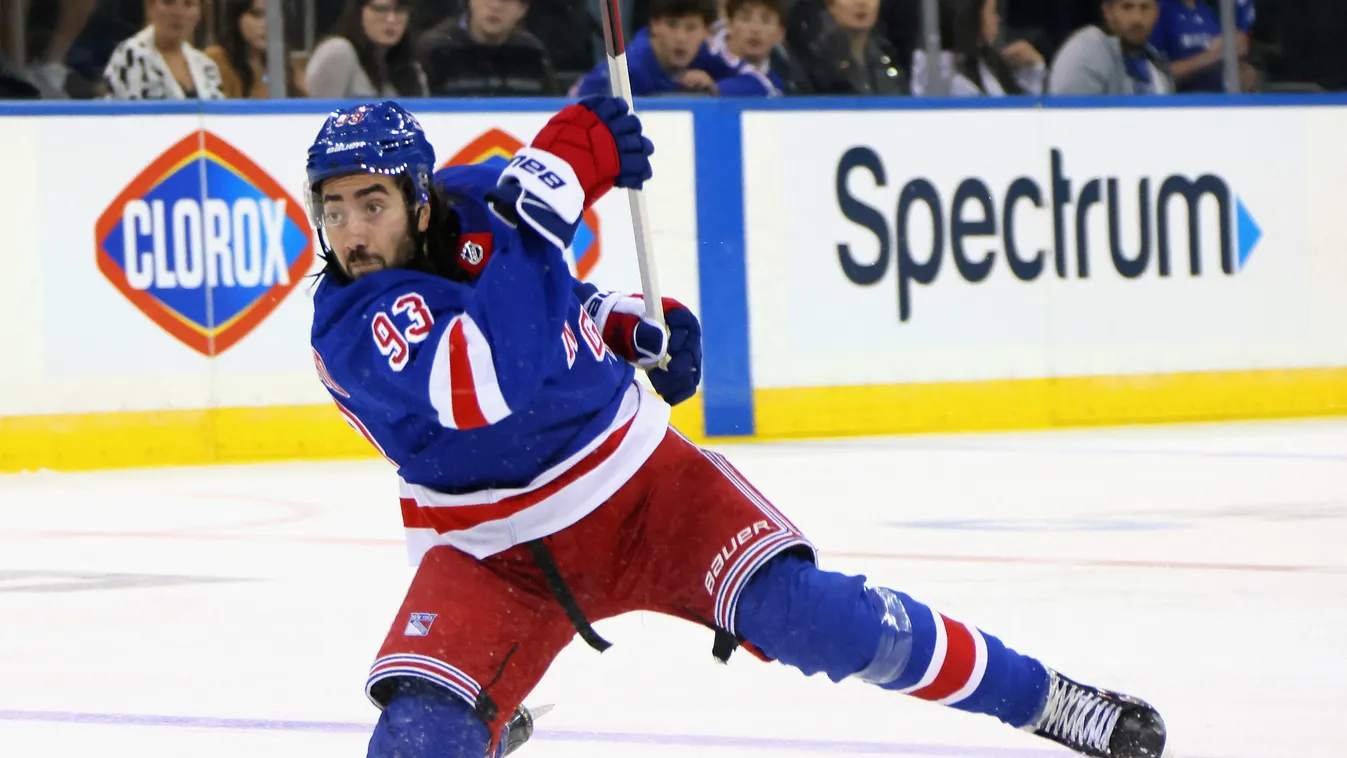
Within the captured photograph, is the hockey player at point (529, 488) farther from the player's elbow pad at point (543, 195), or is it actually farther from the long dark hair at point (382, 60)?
the long dark hair at point (382, 60)

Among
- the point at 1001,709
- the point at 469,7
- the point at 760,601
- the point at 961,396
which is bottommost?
the point at 961,396

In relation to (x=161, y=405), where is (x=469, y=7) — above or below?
above

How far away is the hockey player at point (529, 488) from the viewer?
2207mm

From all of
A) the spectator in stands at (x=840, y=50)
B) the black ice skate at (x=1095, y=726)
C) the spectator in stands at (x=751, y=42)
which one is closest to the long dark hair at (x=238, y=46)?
the spectator in stands at (x=751, y=42)

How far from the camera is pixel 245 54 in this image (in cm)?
674

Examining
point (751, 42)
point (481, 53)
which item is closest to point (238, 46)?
point (481, 53)

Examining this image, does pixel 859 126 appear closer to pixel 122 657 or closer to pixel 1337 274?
pixel 1337 274

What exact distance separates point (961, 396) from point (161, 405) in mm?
2761

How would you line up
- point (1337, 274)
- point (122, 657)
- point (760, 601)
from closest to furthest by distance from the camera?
point (760, 601) → point (122, 657) → point (1337, 274)

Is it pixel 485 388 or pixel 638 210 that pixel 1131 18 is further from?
pixel 485 388

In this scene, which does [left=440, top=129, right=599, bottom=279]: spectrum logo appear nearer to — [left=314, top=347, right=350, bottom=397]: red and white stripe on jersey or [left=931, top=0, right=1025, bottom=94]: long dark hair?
[left=931, top=0, right=1025, bottom=94]: long dark hair

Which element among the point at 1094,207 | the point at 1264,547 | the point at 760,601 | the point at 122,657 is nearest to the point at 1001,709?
the point at 760,601

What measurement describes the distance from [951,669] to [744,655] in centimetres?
103

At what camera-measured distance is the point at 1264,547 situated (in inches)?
168
